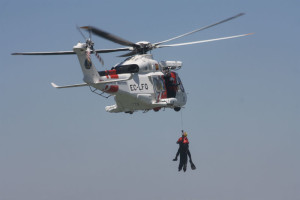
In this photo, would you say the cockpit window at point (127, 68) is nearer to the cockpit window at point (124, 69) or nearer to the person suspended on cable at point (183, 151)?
the cockpit window at point (124, 69)

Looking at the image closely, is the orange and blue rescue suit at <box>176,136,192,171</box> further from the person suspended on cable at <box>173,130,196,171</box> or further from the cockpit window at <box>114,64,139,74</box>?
the cockpit window at <box>114,64,139,74</box>

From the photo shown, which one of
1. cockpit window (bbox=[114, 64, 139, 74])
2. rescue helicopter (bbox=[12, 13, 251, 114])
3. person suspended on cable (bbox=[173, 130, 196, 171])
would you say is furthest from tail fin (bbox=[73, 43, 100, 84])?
A: person suspended on cable (bbox=[173, 130, 196, 171])

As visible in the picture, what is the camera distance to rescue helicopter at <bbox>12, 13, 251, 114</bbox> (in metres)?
35.6

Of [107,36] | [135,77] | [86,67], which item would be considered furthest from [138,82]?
[107,36]

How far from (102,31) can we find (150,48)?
7.41 metres

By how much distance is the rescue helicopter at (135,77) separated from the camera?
117 feet

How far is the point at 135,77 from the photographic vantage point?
38094 mm

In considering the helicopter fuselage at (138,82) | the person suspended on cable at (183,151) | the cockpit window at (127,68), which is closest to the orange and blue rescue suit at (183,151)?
the person suspended on cable at (183,151)

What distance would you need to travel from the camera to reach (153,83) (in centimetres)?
3919

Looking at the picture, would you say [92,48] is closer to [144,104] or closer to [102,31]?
[102,31]

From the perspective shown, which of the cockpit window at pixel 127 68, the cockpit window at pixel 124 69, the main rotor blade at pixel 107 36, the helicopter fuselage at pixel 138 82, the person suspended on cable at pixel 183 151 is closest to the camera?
the main rotor blade at pixel 107 36

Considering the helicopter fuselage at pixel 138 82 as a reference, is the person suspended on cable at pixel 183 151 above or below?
below

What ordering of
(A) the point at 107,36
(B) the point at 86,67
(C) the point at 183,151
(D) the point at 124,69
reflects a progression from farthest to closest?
(C) the point at 183,151 < (D) the point at 124,69 < (B) the point at 86,67 < (A) the point at 107,36

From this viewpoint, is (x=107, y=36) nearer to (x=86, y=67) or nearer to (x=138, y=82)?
(x=86, y=67)
